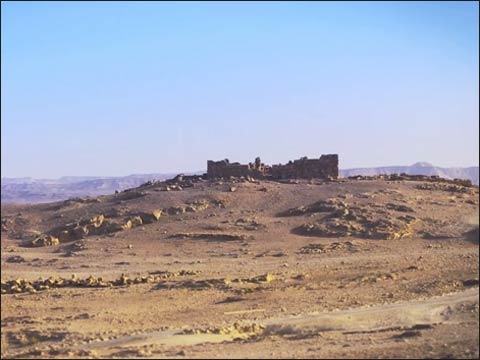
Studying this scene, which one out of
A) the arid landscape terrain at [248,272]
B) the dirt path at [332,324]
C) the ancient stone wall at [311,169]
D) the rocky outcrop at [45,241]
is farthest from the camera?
the ancient stone wall at [311,169]

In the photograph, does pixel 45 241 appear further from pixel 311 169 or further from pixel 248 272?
pixel 311 169

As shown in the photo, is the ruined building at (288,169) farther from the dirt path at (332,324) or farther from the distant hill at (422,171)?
the distant hill at (422,171)

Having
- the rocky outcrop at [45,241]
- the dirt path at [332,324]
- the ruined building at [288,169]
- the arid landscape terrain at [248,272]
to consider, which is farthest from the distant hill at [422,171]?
the dirt path at [332,324]

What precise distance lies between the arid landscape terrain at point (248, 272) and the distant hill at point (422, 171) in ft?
428

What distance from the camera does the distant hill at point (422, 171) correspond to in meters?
170

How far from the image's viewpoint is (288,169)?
4272cm

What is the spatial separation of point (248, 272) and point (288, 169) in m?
21.1

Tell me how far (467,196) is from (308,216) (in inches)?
343

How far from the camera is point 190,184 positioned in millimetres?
40438

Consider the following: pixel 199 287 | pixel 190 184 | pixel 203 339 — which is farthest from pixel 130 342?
pixel 190 184

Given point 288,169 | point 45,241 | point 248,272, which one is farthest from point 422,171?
point 248,272

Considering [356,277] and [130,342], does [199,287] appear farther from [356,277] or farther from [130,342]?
[130,342]

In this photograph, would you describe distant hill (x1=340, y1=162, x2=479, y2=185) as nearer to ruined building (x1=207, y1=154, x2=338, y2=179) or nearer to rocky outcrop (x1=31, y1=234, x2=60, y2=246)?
ruined building (x1=207, y1=154, x2=338, y2=179)

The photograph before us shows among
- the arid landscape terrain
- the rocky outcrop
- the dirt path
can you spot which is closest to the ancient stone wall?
the arid landscape terrain
